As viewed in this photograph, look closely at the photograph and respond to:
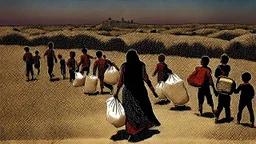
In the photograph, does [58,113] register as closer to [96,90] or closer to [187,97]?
[96,90]

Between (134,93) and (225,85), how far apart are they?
5.84 feet

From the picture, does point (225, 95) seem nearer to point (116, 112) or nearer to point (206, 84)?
point (206, 84)

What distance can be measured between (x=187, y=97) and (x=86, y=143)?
2300mm

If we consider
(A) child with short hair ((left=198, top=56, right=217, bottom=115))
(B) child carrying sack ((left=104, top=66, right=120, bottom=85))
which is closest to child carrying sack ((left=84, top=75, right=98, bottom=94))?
(B) child carrying sack ((left=104, top=66, right=120, bottom=85))

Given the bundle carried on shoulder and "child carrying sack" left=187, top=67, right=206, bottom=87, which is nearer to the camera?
the bundle carried on shoulder

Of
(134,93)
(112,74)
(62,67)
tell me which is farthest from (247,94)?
(62,67)

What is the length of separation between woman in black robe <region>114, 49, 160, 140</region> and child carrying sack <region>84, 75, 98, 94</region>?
6.29 feet

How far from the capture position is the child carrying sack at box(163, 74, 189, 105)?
28.6 feet

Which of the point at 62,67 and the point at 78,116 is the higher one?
the point at 62,67

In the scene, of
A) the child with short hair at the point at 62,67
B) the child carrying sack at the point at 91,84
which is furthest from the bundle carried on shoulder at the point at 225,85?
the child with short hair at the point at 62,67

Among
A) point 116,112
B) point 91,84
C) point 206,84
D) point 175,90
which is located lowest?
point 116,112

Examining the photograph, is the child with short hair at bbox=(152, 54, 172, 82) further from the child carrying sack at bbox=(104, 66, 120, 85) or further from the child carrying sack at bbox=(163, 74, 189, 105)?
the child carrying sack at bbox=(104, 66, 120, 85)

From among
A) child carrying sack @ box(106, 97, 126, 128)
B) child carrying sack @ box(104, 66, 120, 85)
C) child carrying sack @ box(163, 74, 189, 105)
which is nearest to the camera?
child carrying sack @ box(106, 97, 126, 128)

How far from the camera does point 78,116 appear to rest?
372 inches
